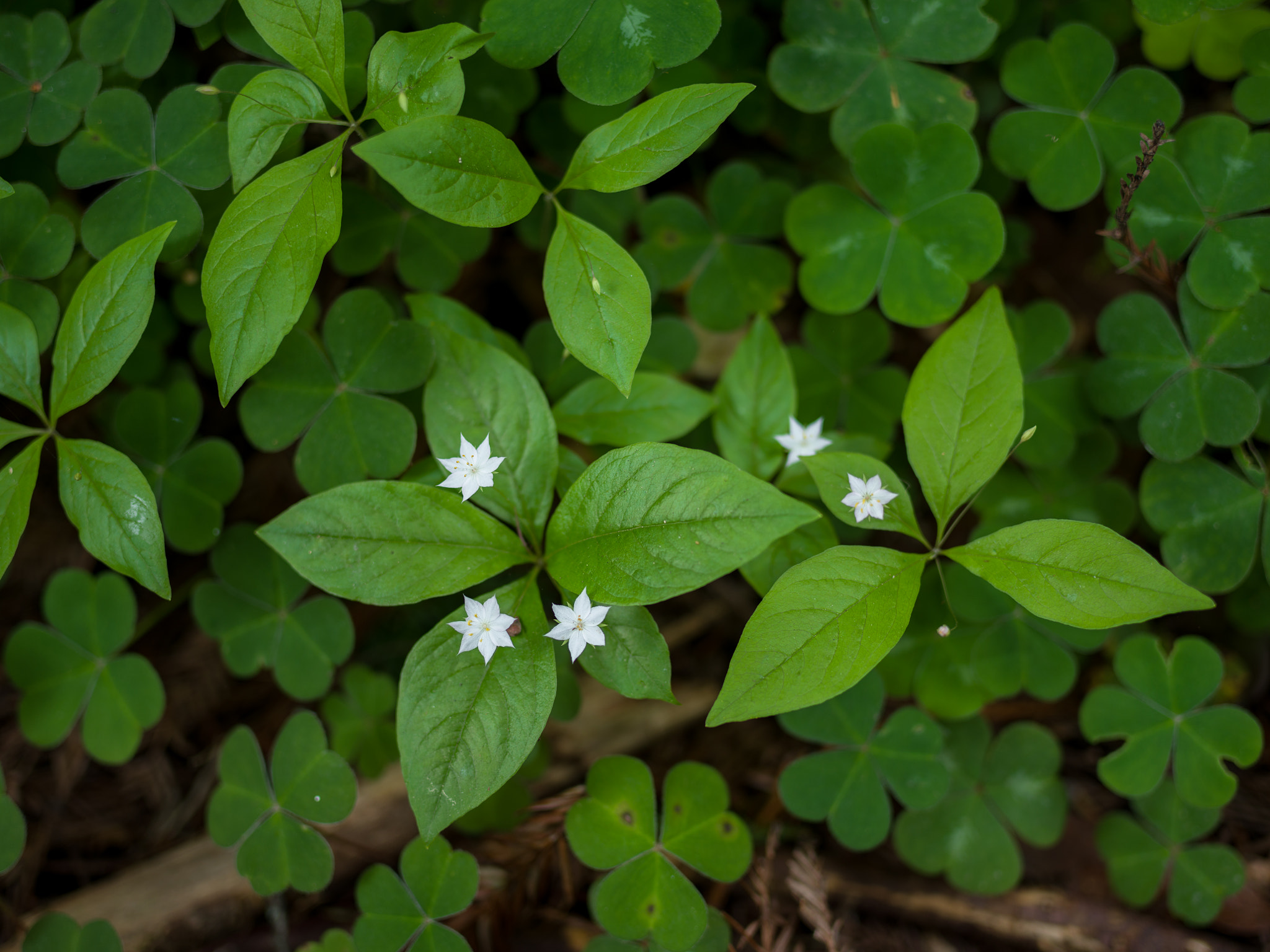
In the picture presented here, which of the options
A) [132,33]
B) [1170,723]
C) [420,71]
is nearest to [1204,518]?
[1170,723]

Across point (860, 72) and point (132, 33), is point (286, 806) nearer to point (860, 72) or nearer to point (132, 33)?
point (132, 33)

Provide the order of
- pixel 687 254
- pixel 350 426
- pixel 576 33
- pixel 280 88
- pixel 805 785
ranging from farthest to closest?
pixel 687 254 < pixel 805 785 < pixel 350 426 < pixel 576 33 < pixel 280 88

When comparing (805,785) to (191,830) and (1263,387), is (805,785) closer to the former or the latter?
(1263,387)

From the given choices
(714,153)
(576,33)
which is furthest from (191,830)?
(714,153)

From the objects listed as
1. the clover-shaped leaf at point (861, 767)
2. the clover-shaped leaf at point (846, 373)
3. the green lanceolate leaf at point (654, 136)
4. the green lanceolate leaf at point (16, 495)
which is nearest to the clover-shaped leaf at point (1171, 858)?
the clover-shaped leaf at point (861, 767)

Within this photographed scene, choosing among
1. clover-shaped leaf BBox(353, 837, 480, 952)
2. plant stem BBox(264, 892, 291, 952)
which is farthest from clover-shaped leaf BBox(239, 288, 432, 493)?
plant stem BBox(264, 892, 291, 952)

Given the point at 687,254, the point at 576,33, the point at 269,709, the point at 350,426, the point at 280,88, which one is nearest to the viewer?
the point at 280,88
